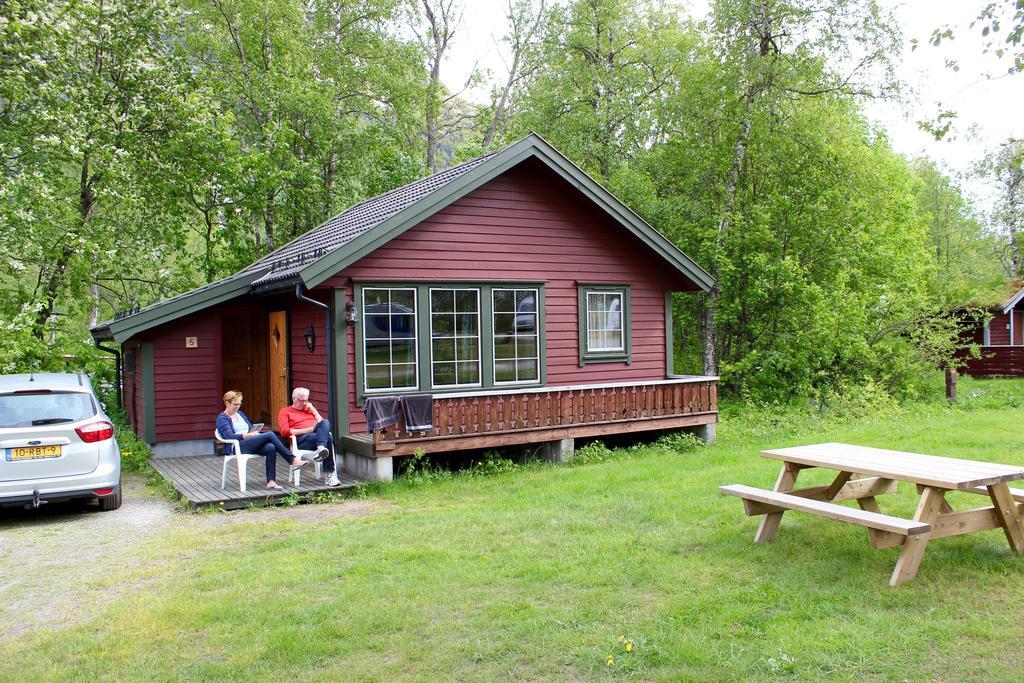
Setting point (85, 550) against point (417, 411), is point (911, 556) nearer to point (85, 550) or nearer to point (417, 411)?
point (417, 411)

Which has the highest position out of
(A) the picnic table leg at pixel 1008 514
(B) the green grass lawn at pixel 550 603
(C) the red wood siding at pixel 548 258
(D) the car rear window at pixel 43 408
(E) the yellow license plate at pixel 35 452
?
(C) the red wood siding at pixel 548 258

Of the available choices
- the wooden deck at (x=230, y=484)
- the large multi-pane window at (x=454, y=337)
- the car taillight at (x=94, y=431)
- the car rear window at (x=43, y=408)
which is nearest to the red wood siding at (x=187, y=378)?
the wooden deck at (x=230, y=484)

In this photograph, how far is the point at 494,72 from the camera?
31.3 meters

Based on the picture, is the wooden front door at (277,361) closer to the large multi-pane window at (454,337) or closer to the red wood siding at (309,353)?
the red wood siding at (309,353)

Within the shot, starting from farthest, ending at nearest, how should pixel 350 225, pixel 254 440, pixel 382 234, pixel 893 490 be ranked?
pixel 350 225 < pixel 382 234 < pixel 254 440 < pixel 893 490

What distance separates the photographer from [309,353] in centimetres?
1218

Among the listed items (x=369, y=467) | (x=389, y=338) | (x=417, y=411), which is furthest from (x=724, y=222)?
(x=369, y=467)

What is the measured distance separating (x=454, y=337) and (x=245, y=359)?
4.66 metres

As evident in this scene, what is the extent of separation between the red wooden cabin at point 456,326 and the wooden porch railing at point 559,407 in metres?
0.02

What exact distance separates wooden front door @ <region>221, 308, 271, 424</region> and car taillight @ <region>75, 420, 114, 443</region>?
551 centimetres

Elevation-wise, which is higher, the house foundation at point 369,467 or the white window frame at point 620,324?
the white window frame at point 620,324

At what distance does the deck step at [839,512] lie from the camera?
5.48 metres

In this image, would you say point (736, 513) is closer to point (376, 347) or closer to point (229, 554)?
point (229, 554)

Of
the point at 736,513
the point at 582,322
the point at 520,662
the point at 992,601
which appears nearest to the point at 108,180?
the point at 582,322
